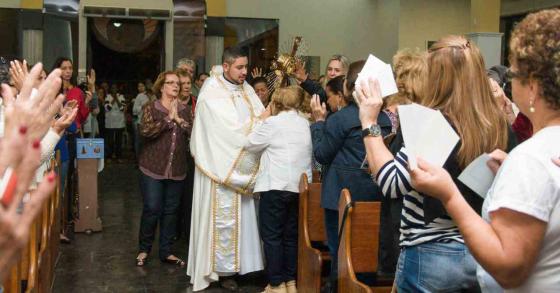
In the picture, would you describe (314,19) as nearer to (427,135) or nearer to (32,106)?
(427,135)

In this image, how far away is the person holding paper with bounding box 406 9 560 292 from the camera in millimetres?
1479

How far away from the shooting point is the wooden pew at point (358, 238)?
9.66 feet

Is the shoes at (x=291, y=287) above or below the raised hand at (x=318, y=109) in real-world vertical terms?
below

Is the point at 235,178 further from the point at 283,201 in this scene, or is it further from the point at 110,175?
the point at 110,175

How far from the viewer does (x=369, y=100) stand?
2369mm

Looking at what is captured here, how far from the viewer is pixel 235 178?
491 centimetres

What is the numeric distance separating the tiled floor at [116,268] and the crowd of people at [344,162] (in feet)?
0.50

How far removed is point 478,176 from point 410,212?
0.33 meters

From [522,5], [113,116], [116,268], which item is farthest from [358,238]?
[113,116]

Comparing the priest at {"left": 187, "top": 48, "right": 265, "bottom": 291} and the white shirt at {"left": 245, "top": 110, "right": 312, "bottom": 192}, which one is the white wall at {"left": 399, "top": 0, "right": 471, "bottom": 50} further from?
the white shirt at {"left": 245, "top": 110, "right": 312, "bottom": 192}

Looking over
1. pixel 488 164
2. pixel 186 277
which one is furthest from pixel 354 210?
pixel 186 277

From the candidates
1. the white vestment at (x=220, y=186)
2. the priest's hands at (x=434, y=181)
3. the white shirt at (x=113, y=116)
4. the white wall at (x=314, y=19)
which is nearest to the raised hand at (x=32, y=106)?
the priest's hands at (x=434, y=181)

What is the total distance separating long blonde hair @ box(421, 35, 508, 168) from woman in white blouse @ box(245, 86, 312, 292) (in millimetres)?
2423

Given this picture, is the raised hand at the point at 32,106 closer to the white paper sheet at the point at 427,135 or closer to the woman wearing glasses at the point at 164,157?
the white paper sheet at the point at 427,135
